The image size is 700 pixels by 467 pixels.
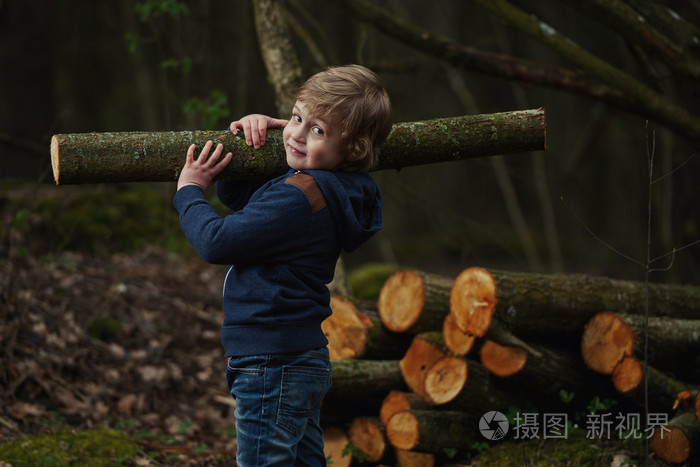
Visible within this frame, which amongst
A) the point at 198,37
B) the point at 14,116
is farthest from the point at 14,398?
the point at 14,116

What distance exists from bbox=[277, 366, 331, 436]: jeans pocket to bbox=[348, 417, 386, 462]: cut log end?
4.15ft

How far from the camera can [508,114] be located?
3115mm

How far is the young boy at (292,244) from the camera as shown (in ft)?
7.72

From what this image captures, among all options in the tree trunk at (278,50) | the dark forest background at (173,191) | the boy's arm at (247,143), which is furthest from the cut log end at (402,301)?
the tree trunk at (278,50)

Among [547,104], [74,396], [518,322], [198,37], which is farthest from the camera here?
[547,104]

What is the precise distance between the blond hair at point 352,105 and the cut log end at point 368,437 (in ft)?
6.24

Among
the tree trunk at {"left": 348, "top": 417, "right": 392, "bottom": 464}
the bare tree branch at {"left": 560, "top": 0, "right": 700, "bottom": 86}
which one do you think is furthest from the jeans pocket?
the bare tree branch at {"left": 560, "top": 0, "right": 700, "bottom": 86}

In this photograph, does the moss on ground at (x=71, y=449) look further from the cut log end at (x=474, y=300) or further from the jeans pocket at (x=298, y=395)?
the cut log end at (x=474, y=300)

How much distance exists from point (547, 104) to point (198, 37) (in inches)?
445

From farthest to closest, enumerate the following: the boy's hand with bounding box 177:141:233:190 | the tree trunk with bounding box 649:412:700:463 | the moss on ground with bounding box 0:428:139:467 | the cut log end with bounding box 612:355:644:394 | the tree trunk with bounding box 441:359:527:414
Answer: the tree trunk with bounding box 441:359:527:414
the cut log end with bounding box 612:355:644:394
the moss on ground with bounding box 0:428:139:467
the tree trunk with bounding box 649:412:700:463
the boy's hand with bounding box 177:141:233:190

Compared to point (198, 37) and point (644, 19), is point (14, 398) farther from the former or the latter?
point (198, 37)

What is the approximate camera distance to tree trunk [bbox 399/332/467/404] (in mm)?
3666

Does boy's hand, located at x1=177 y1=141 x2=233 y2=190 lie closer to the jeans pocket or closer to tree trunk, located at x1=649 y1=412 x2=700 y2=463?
the jeans pocket

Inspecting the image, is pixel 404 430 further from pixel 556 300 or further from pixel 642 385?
pixel 642 385
